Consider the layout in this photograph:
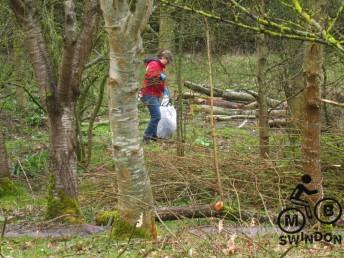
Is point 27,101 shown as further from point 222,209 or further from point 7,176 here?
point 222,209

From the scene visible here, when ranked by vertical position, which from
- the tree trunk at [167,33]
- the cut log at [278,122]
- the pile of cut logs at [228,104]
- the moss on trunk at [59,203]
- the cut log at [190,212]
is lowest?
the cut log at [190,212]

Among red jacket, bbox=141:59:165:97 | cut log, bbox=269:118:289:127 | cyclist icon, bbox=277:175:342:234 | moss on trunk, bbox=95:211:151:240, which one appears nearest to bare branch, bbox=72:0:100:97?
moss on trunk, bbox=95:211:151:240

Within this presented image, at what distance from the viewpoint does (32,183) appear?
46.4 feet

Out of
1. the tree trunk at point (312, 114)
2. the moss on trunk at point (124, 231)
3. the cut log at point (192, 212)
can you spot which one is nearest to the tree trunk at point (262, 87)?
the cut log at point (192, 212)

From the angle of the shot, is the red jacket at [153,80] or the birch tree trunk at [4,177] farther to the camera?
the red jacket at [153,80]

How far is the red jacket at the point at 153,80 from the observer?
1423cm

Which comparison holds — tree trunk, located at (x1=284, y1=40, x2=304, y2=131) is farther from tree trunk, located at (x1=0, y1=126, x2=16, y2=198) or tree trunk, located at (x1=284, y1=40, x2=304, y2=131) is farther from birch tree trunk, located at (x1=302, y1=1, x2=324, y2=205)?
birch tree trunk, located at (x1=302, y1=1, x2=324, y2=205)

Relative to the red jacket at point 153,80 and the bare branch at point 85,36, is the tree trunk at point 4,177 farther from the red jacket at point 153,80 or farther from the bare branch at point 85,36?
the bare branch at point 85,36

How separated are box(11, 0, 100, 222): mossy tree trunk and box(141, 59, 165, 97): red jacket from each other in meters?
4.77

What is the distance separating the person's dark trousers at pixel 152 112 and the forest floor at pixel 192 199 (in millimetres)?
674

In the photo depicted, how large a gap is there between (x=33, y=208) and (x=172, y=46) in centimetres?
497

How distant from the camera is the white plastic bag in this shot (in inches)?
596

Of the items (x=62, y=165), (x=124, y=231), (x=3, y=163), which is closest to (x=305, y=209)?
(x=124, y=231)

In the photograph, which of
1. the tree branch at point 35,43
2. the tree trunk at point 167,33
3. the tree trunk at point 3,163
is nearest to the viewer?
the tree branch at point 35,43
